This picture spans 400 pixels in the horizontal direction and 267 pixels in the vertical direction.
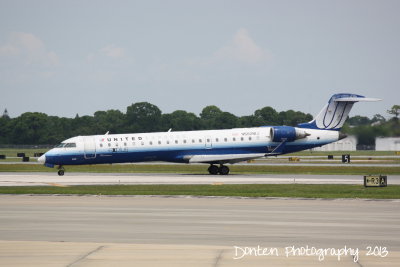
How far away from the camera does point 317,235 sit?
2020 cm

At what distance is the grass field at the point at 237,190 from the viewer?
35406 millimetres


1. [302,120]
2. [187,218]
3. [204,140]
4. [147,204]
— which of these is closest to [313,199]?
[147,204]

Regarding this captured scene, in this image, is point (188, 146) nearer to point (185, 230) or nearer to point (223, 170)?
point (223, 170)

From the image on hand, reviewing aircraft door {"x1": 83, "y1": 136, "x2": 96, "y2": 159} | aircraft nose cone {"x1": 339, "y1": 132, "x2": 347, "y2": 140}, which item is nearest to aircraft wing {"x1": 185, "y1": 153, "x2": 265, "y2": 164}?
aircraft door {"x1": 83, "y1": 136, "x2": 96, "y2": 159}

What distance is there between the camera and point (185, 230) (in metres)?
21.2

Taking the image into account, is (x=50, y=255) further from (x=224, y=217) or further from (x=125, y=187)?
(x=125, y=187)

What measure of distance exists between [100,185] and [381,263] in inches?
1153

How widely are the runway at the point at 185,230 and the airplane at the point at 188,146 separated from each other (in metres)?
23.6

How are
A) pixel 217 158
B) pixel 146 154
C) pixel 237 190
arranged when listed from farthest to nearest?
pixel 217 158, pixel 146 154, pixel 237 190

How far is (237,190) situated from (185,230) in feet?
57.6

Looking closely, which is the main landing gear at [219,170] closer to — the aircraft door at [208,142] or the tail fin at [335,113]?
the aircraft door at [208,142]

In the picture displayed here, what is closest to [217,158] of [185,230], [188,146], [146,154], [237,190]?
[188,146]

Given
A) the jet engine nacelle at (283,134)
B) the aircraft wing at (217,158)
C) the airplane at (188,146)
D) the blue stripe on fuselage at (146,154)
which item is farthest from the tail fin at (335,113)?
the aircraft wing at (217,158)

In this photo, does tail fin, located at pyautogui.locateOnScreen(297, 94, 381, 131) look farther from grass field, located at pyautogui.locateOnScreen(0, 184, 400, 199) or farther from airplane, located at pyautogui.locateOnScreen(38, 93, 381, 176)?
grass field, located at pyautogui.locateOnScreen(0, 184, 400, 199)
